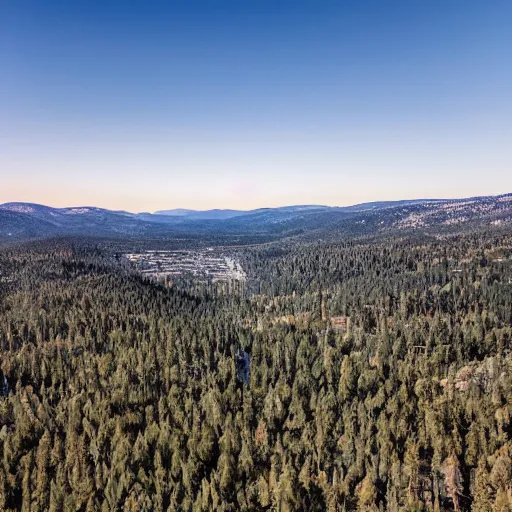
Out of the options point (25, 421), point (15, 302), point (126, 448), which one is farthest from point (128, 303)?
point (126, 448)

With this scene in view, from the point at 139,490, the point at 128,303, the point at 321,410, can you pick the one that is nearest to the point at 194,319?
the point at 128,303

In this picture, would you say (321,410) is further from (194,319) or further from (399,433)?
(194,319)

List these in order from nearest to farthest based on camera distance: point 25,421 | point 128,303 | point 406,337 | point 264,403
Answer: point 25,421 → point 264,403 → point 406,337 → point 128,303

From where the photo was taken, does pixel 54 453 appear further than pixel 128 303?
No

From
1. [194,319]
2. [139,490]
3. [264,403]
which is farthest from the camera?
[194,319]

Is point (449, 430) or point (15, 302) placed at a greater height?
point (15, 302)

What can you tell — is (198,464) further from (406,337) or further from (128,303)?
(128,303)
